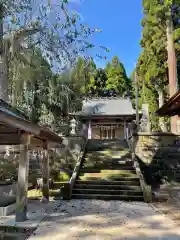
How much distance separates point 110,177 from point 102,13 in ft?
19.3

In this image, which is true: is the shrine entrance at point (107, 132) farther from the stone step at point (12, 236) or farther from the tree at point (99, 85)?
the stone step at point (12, 236)

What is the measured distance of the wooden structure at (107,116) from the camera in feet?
58.3

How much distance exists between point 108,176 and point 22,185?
186 inches

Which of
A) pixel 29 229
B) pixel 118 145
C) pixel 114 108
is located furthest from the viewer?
pixel 114 108

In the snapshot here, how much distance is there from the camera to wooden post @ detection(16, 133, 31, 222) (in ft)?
16.5

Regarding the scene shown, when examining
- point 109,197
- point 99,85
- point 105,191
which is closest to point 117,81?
point 99,85

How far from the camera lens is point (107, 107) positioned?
20.0 m

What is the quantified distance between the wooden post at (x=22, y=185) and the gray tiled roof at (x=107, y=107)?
12.4m

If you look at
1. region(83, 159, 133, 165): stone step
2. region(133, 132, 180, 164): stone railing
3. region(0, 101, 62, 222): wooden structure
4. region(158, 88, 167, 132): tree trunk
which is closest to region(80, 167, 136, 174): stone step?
region(83, 159, 133, 165): stone step

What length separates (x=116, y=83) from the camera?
28.8 metres

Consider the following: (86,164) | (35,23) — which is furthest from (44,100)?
(35,23)

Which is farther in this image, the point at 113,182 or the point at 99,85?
the point at 99,85

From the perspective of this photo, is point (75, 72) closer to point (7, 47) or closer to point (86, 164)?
point (7, 47)

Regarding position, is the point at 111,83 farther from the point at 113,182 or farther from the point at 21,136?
the point at 21,136
